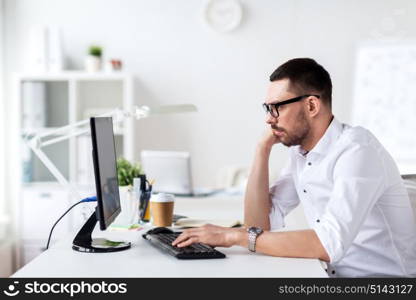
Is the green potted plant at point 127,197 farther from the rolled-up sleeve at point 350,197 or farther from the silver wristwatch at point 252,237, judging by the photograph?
the rolled-up sleeve at point 350,197

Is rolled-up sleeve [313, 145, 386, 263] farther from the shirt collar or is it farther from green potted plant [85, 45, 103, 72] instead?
green potted plant [85, 45, 103, 72]

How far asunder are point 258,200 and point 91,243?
2.17 feet

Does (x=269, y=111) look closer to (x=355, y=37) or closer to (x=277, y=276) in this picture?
(x=277, y=276)

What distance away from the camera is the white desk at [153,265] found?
162 cm

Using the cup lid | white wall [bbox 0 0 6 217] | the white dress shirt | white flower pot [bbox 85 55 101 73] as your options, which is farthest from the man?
white wall [bbox 0 0 6 217]

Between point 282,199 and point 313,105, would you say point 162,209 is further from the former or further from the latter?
point 313,105

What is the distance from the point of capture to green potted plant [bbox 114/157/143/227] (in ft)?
8.14

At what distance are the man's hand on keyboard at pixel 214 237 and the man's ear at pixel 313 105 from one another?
1.55 ft

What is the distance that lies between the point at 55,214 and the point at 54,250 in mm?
3083

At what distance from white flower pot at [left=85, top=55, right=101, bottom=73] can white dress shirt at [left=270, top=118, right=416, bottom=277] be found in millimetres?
3095

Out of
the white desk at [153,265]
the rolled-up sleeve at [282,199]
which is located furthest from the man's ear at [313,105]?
the white desk at [153,265]

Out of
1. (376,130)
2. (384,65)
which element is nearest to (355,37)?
(384,65)

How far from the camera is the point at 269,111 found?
209 cm

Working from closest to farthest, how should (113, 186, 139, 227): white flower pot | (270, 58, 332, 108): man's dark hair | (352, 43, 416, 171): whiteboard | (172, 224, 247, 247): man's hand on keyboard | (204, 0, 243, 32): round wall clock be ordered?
(172, 224, 247, 247): man's hand on keyboard → (270, 58, 332, 108): man's dark hair → (113, 186, 139, 227): white flower pot → (352, 43, 416, 171): whiteboard → (204, 0, 243, 32): round wall clock
